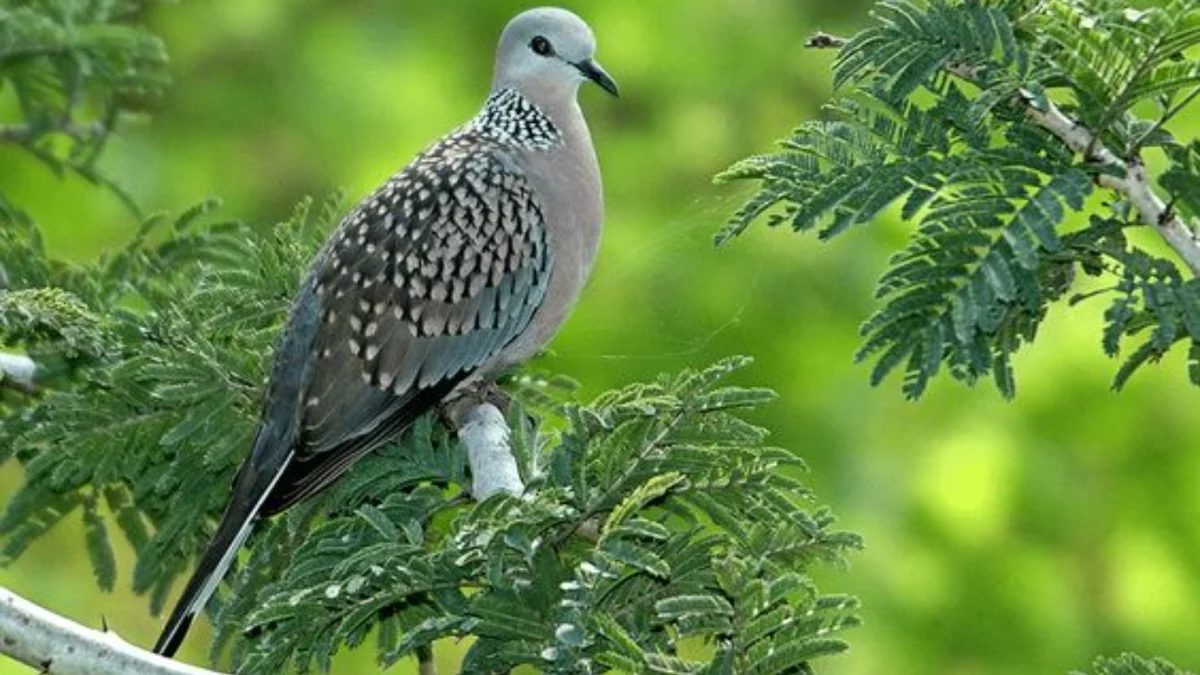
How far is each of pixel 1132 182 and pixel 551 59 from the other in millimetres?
2812

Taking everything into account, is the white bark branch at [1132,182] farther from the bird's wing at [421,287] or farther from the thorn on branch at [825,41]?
the bird's wing at [421,287]

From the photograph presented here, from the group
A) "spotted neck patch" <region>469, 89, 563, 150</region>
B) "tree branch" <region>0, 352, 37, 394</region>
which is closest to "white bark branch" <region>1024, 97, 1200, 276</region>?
"spotted neck patch" <region>469, 89, 563, 150</region>

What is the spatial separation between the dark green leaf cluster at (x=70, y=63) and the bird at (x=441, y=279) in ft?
3.78

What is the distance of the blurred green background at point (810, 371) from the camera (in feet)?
32.9

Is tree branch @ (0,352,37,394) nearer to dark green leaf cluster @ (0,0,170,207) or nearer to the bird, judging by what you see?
the bird

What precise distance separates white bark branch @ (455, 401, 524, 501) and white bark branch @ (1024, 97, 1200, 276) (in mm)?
1108

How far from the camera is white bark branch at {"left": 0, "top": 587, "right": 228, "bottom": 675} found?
2.98 meters

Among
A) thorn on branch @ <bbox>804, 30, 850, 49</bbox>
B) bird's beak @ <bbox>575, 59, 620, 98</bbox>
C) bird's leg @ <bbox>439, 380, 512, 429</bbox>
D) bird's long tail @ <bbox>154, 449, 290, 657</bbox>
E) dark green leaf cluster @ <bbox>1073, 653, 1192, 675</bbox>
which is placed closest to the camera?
dark green leaf cluster @ <bbox>1073, 653, 1192, 675</bbox>

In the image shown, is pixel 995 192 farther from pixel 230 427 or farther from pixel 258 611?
pixel 230 427

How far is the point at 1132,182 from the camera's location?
3.29 meters

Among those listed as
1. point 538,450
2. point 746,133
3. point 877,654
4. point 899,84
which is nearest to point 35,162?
point 746,133

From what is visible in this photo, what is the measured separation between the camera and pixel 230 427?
16.3ft

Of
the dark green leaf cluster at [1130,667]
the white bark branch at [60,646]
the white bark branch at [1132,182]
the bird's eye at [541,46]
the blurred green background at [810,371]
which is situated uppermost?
the blurred green background at [810,371]

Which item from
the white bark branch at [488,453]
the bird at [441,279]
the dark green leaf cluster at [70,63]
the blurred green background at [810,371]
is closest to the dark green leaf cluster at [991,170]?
the white bark branch at [488,453]
